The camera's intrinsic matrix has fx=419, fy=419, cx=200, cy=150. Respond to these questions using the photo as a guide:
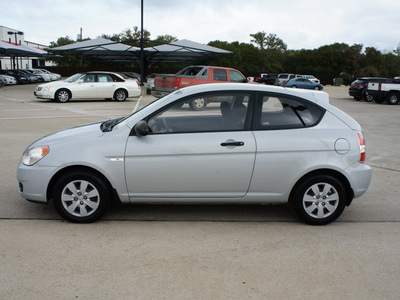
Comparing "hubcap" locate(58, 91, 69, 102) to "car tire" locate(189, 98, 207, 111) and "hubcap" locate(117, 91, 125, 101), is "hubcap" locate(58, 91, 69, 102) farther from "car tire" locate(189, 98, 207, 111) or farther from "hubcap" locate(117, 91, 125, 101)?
"car tire" locate(189, 98, 207, 111)

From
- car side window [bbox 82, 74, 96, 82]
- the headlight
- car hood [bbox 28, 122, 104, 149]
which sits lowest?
the headlight

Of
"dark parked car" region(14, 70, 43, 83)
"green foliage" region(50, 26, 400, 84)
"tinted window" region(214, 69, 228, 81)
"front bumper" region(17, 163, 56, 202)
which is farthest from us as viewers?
"green foliage" region(50, 26, 400, 84)

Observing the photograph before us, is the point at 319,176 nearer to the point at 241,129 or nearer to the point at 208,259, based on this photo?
the point at 241,129

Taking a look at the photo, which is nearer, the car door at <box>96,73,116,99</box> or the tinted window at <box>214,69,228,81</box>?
the tinted window at <box>214,69,228,81</box>

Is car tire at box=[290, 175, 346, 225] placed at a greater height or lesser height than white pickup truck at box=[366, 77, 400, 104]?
lesser

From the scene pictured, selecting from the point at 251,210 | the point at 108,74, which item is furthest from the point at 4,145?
the point at 108,74

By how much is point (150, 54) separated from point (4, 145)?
32.1m

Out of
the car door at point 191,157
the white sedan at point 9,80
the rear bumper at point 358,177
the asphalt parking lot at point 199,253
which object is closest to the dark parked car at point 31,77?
the white sedan at point 9,80

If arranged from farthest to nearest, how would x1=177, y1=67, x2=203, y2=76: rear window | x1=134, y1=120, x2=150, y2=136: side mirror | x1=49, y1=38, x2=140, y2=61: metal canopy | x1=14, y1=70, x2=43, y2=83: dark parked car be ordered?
1. x1=14, y1=70, x2=43, y2=83: dark parked car
2. x1=49, y1=38, x2=140, y2=61: metal canopy
3. x1=177, y1=67, x2=203, y2=76: rear window
4. x1=134, y1=120, x2=150, y2=136: side mirror

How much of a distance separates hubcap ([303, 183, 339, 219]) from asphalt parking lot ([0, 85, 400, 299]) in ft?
0.66

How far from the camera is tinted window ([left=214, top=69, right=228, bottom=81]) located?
18172 millimetres

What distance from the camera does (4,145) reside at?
8852mm

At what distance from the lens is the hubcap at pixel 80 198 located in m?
4.49

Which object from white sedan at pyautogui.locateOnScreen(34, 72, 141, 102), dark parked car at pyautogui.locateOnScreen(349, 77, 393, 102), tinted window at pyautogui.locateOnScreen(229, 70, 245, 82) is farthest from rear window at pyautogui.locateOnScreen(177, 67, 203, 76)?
dark parked car at pyautogui.locateOnScreen(349, 77, 393, 102)
